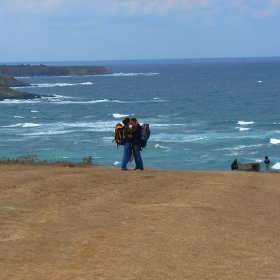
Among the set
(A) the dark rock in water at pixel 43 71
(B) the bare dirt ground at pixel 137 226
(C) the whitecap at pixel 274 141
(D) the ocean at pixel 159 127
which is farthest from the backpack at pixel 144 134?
(A) the dark rock in water at pixel 43 71

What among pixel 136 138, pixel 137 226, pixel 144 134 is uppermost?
pixel 144 134

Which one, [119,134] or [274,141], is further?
[274,141]

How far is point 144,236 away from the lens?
9.04 meters

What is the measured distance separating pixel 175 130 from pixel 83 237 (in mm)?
45738

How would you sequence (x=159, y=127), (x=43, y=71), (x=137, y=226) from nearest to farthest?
(x=137, y=226) → (x=159, y=127) → (x=43, y=71)

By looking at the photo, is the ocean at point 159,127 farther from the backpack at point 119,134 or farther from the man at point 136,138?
the backpack at point 119,134

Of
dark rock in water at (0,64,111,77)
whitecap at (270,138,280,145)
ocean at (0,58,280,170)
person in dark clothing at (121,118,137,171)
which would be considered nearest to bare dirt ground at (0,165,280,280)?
person in dark clothing at (121,118,137,171)

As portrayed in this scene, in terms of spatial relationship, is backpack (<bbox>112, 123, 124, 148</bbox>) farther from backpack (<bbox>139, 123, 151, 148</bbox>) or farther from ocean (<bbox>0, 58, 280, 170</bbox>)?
ocean (<bbox>0, 58, 280, 170</bbox>)

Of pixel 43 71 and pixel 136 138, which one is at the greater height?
pixel 136 138

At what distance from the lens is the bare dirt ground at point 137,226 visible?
7645 mm

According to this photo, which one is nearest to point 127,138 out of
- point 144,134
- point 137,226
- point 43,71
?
point 144,134

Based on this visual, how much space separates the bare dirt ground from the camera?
25.1 feet

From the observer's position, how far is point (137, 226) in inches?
379

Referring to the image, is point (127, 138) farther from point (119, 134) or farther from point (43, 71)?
point (43, 71)
